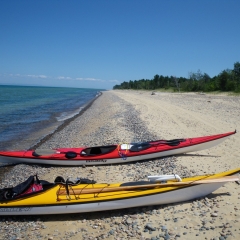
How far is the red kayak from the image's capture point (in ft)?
29.2

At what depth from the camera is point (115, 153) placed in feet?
29.4

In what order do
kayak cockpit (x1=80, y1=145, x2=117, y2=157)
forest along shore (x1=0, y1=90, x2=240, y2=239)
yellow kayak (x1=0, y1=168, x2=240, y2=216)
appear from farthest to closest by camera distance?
kayak cockpit (x1=80, y1=145, x2=117, y2=157) → yellow kayak (x1=0, y1=168, x2=240, y2=216) → forest along shore (x1=0, y1=90, x2=240, y2=239)

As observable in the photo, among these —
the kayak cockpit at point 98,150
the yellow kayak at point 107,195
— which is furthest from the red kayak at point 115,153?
the yellow kayak at point 107,195

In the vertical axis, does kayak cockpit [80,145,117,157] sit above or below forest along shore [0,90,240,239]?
above

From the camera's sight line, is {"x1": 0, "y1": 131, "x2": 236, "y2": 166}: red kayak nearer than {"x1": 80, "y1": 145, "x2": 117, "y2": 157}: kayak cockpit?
Yes

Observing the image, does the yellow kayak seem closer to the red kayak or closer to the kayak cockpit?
the red kayak

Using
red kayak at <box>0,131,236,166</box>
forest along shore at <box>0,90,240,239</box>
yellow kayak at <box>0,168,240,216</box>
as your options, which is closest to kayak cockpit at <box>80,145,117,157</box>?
red kayak at <box>0,131,236,166</box>

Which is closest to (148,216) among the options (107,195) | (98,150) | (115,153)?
(107,195)

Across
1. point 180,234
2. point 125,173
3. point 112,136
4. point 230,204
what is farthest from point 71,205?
point 112,136

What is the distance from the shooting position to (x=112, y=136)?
12.5m

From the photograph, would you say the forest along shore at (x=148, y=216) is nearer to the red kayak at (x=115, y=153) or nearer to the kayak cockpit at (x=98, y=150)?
the red kayak at (x=115, y=153)

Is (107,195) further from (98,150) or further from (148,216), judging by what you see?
(98,150)

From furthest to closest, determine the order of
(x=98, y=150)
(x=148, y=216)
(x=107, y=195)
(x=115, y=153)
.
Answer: (x=98, y=150) → (x=115, y=153) → (x=107, y=195) → (x=148, y=216)

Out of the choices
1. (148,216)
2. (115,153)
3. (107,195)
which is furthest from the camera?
(115,153)
